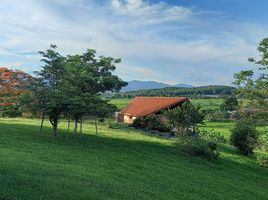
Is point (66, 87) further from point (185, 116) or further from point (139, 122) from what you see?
point (139, 122)

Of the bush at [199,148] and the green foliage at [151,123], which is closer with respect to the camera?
the bush at [199,148]

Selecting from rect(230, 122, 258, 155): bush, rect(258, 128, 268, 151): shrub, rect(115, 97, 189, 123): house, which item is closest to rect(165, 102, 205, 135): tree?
rect(258, 128, 268, 151): shrub

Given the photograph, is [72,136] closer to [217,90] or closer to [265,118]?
[265,118]

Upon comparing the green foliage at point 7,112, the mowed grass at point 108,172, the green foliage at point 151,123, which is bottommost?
the mowed grass at point 108,172

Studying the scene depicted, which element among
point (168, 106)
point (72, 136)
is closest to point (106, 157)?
point (72, 136)

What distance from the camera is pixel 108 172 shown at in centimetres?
1753

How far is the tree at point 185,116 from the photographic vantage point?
35.6 metres

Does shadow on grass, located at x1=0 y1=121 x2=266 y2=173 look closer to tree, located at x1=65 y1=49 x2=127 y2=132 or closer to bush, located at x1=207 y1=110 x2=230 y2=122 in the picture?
tree, located at x1=65 y1=49 x2=127 y2=132

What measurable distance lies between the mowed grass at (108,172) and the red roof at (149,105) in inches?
803

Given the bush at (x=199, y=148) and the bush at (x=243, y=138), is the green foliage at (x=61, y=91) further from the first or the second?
the bush at (x=243, y=138)

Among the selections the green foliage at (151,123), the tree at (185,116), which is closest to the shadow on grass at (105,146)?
the tree at (185,116)

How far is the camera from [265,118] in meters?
31.3

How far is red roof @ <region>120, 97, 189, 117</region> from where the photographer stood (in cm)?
5228

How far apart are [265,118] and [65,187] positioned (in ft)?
73.4
